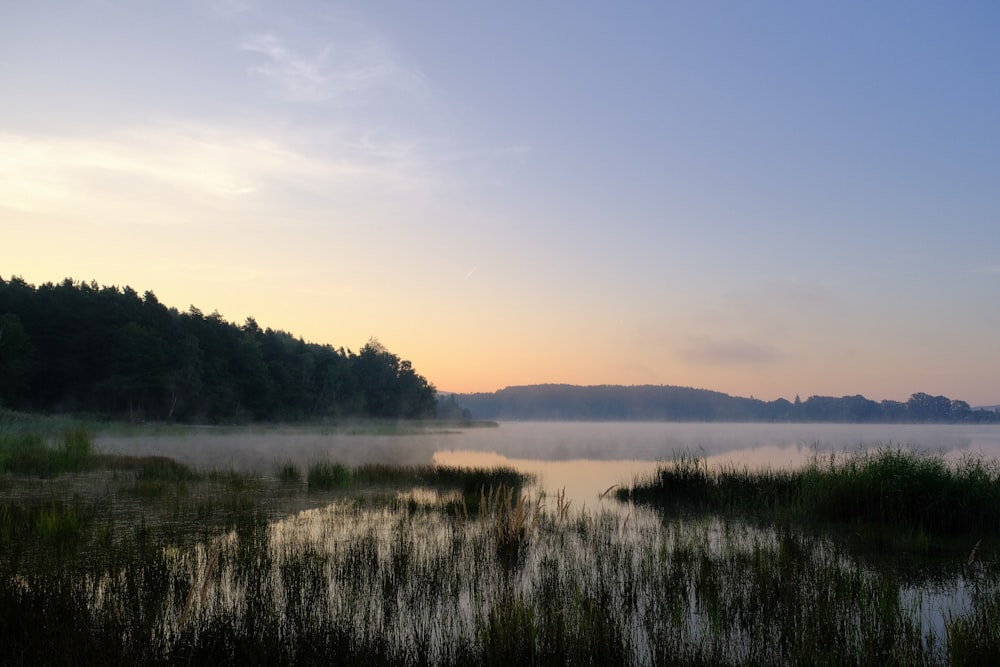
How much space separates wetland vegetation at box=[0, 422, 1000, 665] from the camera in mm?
5391

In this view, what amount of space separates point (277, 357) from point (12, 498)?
276 feet

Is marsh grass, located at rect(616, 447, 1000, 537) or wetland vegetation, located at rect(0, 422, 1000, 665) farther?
marsh grass, located at rect(616, 447, 1000, 537)

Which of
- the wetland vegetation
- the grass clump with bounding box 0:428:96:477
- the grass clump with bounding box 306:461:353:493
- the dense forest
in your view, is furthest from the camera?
the dense forest

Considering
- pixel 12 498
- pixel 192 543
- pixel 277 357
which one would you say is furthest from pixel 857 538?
pixel 277 357

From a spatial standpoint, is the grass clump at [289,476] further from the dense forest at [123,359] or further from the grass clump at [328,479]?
the dense forest at [123,359]

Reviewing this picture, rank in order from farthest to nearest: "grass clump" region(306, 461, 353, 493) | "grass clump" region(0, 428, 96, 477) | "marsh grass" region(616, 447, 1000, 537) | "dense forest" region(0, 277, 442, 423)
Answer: "dense forest" region(0, 277, 442, 423) → "grass clump" region(0, 428, 96, 477) → "grass clump" region(306, 461, 353, 493) → "marsh grass" region(616, 447, 1000, 537)

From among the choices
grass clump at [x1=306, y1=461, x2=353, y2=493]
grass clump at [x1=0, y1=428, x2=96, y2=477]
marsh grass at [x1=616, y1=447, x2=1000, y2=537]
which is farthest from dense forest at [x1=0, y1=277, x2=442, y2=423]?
marsh grass at [x1=616, y1=447, x2=1000, y2=537]

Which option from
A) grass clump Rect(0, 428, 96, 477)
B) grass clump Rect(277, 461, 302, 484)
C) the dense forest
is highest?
the dense forest

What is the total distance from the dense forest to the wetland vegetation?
49.2 m

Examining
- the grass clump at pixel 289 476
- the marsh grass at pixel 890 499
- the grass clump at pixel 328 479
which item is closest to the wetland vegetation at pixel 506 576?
the marsh grass at pixel 890 499

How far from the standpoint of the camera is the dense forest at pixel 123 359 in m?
58.6

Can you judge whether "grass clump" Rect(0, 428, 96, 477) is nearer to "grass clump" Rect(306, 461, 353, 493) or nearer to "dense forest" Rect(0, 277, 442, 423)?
"grass clump" Rect(306, 461, 353, 493)

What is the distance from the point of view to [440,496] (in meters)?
16.7

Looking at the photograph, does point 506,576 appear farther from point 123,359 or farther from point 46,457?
point 123,359
